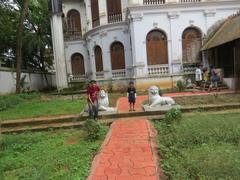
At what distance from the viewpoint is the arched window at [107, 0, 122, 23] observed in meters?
27.3

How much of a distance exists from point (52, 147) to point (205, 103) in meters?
7.99

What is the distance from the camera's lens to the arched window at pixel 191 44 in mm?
25000

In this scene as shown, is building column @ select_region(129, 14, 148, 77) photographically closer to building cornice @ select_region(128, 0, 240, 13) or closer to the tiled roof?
building cornice @ select_region(128, 0, 240, 13)

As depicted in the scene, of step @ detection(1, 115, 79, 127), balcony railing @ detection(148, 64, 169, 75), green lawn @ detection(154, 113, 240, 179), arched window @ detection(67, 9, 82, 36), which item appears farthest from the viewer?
arched window @ detection(67, 9, 82, 36)

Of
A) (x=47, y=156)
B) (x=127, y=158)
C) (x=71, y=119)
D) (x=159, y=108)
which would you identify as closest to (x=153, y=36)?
(x=159, y=108)

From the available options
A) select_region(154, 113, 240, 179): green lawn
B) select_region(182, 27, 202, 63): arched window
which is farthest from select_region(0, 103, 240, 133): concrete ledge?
select_region(182, 27, 202, 63): arched window

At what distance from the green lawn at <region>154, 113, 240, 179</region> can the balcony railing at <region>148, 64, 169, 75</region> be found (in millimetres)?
13646

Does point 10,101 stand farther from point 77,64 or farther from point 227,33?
point 77,64

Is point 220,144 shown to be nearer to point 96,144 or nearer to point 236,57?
point 96,144

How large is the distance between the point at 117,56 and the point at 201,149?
20.5 meters

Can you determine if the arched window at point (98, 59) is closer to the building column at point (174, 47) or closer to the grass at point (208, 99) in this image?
the building column at point (174, 47)

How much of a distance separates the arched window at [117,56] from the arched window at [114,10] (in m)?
1.83

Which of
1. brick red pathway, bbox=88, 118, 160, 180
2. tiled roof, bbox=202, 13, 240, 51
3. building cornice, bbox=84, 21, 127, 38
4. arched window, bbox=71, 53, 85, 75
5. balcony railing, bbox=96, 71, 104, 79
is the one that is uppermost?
building cornice, bbox=84, 21, 127, 38

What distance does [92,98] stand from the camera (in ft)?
42.6
